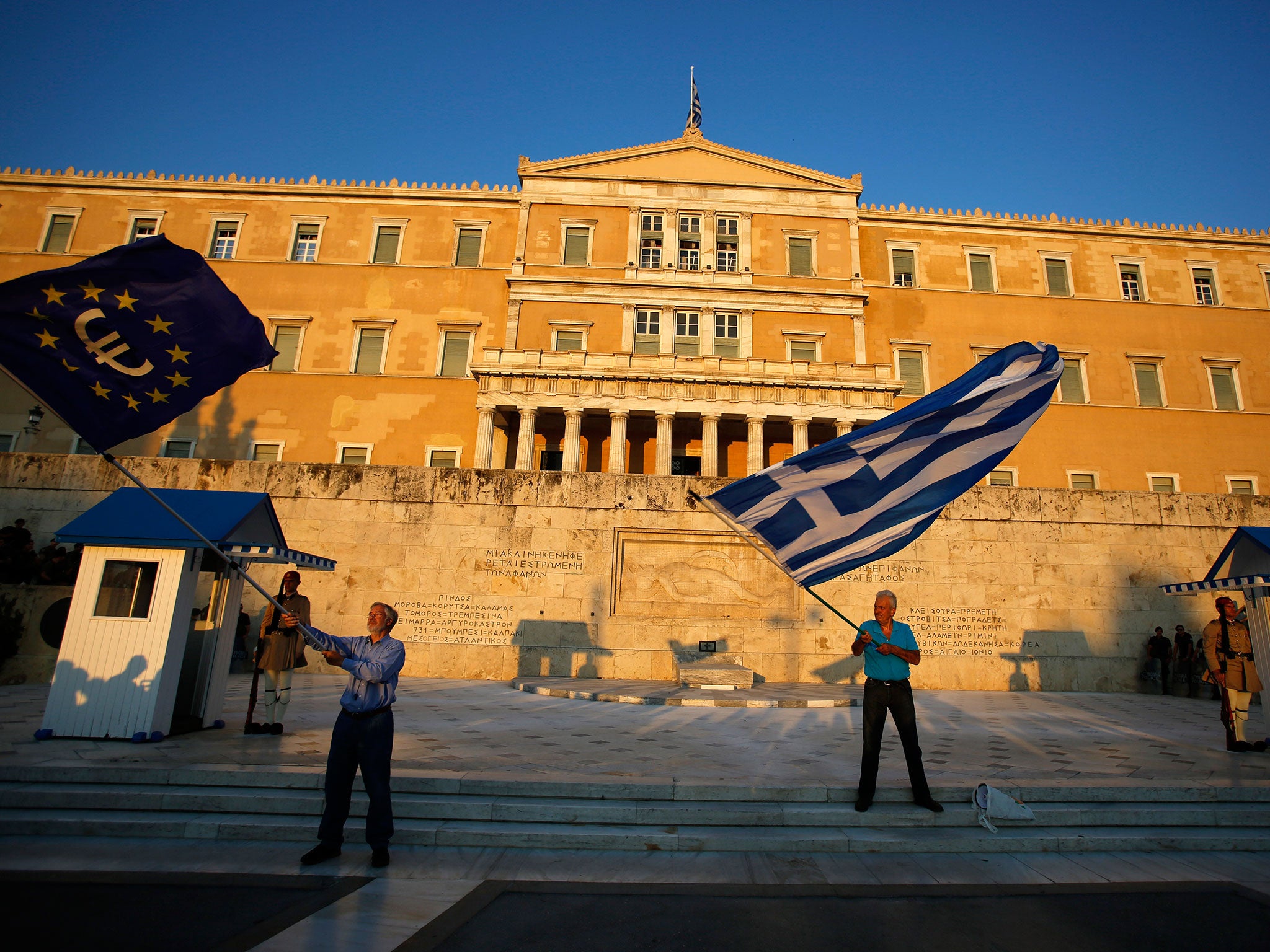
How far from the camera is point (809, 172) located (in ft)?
125

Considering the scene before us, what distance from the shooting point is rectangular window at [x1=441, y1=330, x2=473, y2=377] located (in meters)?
35.9

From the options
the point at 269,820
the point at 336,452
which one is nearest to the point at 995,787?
the point at 269,820

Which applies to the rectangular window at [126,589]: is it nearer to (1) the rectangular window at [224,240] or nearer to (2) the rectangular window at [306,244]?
(2) the rectangular window at [306,244]

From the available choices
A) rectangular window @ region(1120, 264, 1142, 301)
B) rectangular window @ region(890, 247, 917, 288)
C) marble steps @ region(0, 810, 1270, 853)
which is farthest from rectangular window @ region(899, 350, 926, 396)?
marble steps @ region(0, 810, 1270, 853)

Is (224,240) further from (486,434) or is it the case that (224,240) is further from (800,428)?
(800,428)

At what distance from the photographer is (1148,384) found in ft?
122

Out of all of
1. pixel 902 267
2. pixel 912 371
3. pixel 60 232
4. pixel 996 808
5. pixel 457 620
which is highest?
pixel 902 267

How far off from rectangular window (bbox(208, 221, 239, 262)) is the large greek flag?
3964 cm

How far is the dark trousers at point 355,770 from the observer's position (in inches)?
197

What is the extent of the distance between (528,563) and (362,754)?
10586 millimetres

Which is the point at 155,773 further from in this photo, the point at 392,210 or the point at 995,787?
the point at 392,210

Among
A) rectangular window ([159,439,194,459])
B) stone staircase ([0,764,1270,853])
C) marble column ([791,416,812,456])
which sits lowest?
stone staircase ([0,764,1270,853])

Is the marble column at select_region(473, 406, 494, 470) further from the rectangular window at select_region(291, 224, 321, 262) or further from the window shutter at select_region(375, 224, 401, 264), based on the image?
the rectangular window at select_region(291, 224, 321, 262)

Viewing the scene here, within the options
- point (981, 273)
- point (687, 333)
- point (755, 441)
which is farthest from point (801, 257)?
point (755, 441)
